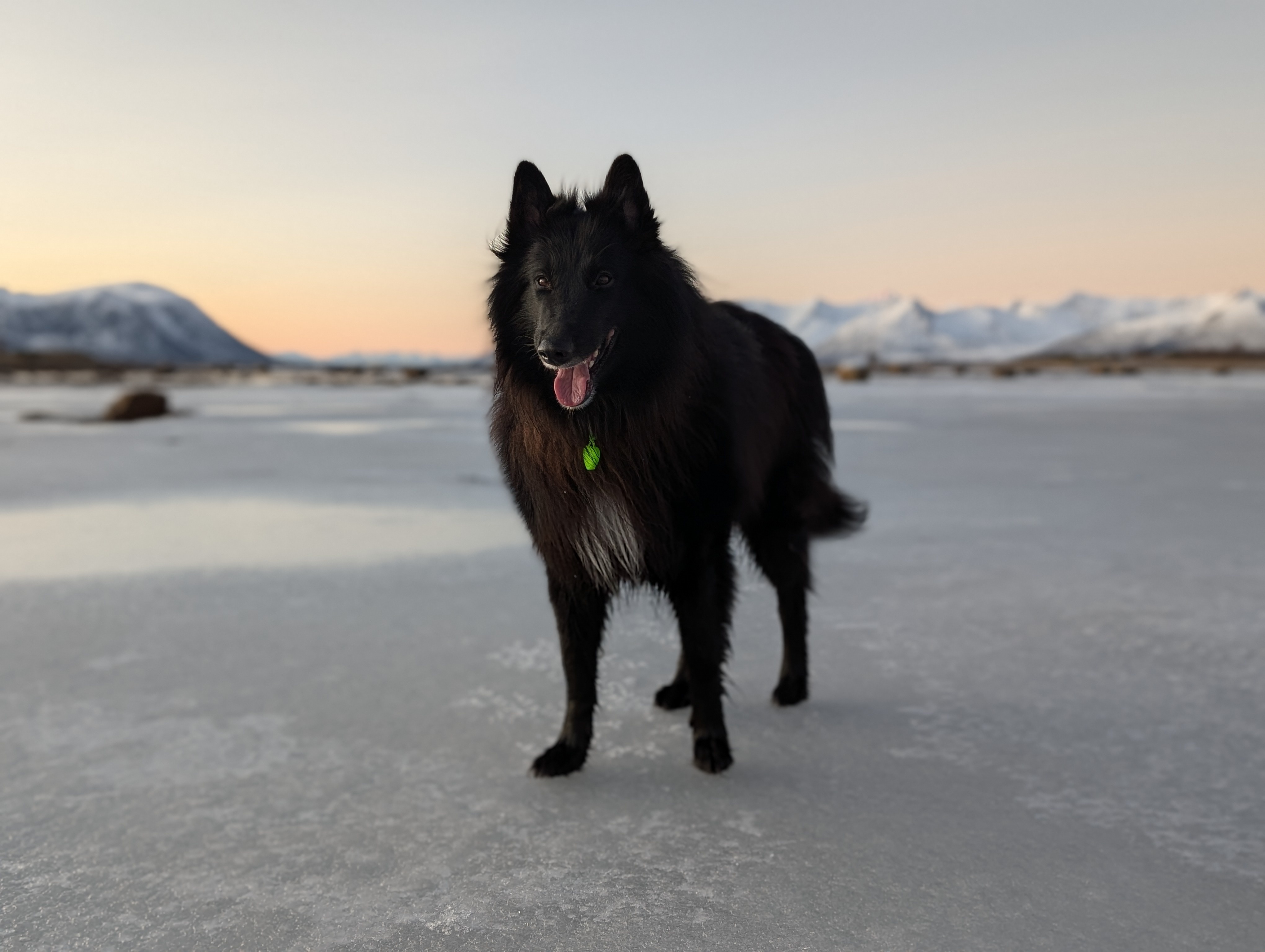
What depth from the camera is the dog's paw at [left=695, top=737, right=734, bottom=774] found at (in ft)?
9.78

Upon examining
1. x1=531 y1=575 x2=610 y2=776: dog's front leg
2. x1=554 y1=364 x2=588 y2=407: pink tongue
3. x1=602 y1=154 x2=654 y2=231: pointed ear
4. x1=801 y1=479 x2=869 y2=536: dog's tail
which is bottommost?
x1=531 y1=575 x2=610 y2=776: dog's front leg

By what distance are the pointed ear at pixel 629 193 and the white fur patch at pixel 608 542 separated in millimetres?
877

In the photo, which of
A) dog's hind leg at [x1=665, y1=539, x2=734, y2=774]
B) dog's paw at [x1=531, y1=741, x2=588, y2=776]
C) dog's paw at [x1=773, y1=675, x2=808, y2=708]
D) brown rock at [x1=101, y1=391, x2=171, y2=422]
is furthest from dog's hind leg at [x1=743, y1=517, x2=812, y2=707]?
brown rock at [x1=101, y1=391, x2=171, y2=422]

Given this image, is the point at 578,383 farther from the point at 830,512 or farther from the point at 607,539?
the point at 830,512

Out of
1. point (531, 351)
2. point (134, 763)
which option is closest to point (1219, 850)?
point (531, 351)

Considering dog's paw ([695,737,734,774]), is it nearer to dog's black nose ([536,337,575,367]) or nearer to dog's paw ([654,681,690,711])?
dog's paw ([654,681,690,711])

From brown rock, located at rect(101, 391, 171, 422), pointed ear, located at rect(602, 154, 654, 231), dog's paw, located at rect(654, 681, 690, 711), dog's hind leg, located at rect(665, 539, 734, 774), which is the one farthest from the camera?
brown rock, located at rect(101, 391, 171, 422)

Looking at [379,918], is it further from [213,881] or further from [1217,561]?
[1217,561]

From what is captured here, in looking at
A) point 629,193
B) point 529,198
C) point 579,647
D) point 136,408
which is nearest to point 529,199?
point 529,198

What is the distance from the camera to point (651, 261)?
9.28ft

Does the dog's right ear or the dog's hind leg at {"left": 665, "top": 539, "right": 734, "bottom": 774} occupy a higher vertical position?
the dog's right ear

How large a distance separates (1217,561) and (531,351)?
517cm

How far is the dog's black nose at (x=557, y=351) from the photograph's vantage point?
251 centimetres

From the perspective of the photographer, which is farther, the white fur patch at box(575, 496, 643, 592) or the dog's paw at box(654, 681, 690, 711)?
the dog's paw at box(654, 681, 690, 711)
